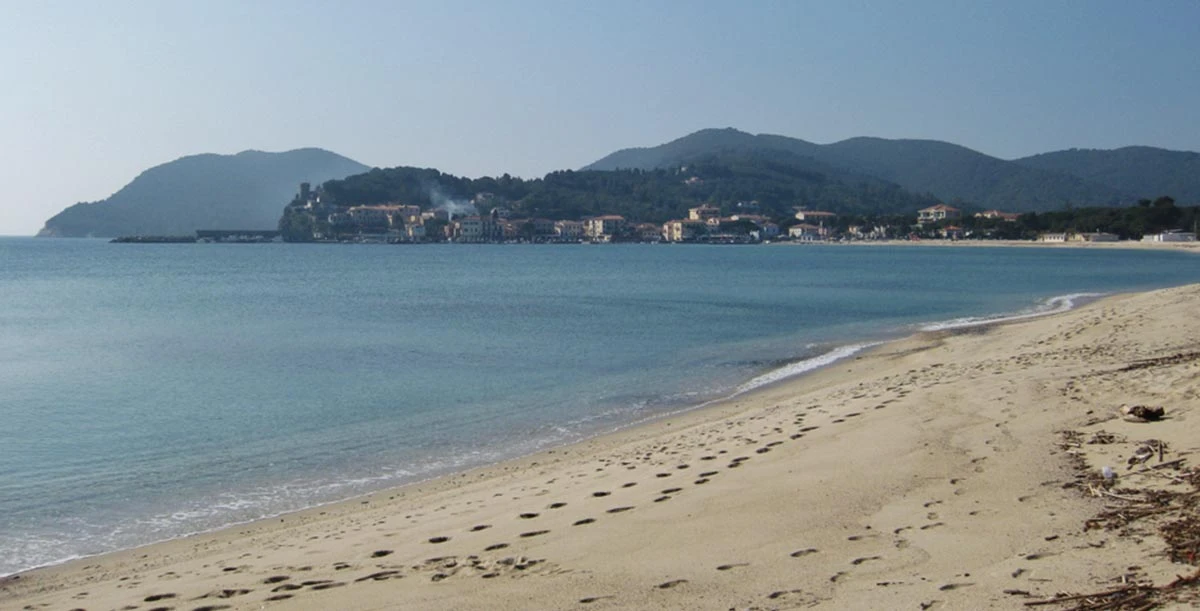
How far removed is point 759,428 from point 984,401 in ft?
Result: 7.88

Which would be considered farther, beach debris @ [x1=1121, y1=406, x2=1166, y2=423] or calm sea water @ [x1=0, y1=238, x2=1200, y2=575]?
calm sea water @ [x1=0, y1=238, x2=1200, y2=575]

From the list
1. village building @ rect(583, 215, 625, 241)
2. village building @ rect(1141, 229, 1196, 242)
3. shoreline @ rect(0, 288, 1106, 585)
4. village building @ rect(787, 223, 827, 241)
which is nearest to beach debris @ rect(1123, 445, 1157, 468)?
shoreline @ rect(0, 288, 1106, 585)

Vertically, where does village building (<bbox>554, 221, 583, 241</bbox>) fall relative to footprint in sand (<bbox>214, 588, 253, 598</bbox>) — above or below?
above

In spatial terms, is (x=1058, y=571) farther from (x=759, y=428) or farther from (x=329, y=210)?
(x=329, y=210)

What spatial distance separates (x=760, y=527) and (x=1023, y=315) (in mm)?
25925

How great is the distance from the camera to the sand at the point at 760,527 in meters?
4.78

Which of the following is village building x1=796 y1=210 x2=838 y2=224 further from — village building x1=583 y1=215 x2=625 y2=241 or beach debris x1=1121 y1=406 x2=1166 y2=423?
beach debris x1=1121 y1=406 x2=1166 y2=423

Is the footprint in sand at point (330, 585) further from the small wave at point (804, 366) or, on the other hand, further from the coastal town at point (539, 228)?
the coastal town at point (539, 228)

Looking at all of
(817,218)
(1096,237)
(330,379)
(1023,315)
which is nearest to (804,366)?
(330,379)

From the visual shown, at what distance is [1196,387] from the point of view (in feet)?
29.6

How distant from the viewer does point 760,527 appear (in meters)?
5.89

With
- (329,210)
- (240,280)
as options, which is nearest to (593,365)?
(240,280)

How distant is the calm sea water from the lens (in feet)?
34.0

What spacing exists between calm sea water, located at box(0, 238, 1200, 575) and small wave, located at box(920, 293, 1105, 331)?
540 millimetres
